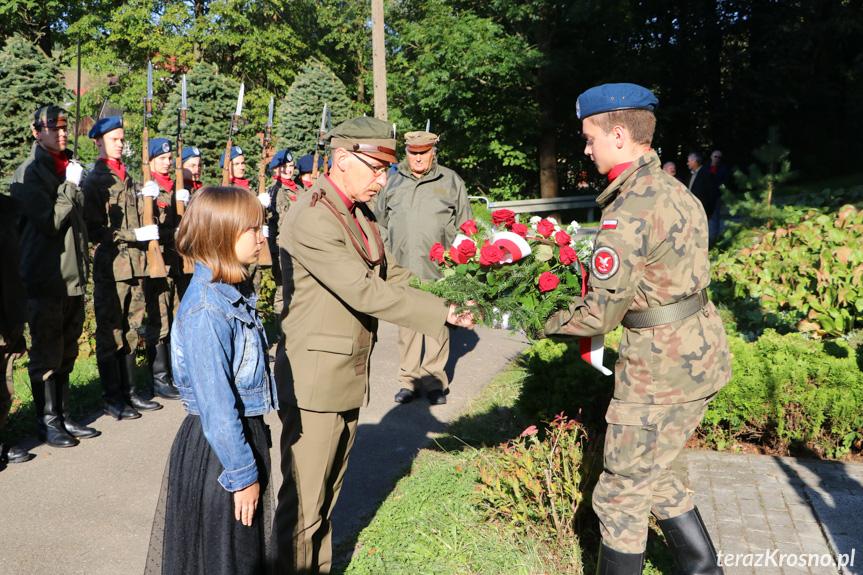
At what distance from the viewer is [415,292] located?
10.9ft

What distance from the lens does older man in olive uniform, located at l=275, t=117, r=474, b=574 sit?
10.4 ft

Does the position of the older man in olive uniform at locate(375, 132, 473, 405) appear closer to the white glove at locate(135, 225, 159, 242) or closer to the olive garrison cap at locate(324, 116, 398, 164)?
the white glove at locate(135, 225, 159, 242)

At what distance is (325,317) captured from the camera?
3.24 metres

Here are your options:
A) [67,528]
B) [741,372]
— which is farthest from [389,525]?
[741,372]

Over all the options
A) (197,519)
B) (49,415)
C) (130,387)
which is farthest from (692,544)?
(130,387)

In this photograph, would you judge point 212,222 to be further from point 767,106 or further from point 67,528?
point 767,106

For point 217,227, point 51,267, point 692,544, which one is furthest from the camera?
point 51,267

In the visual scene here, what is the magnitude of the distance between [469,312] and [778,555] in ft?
7.14

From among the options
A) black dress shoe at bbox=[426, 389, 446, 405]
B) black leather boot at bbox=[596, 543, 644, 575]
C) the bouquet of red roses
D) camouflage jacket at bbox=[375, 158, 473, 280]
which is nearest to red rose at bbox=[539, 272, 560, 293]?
the bouquet of red roses

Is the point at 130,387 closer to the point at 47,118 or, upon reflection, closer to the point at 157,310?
the point at 157,310

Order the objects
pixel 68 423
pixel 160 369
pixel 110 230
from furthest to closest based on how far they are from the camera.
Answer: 1. pixel 160 369
2. pixel 110 230
3. pixel 68 423

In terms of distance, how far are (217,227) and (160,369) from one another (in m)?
4.67

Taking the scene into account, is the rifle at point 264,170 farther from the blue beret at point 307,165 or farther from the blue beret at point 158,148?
the blue beret at point 158,148

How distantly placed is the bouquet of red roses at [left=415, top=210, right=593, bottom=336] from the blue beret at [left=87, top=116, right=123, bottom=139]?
4073mm
